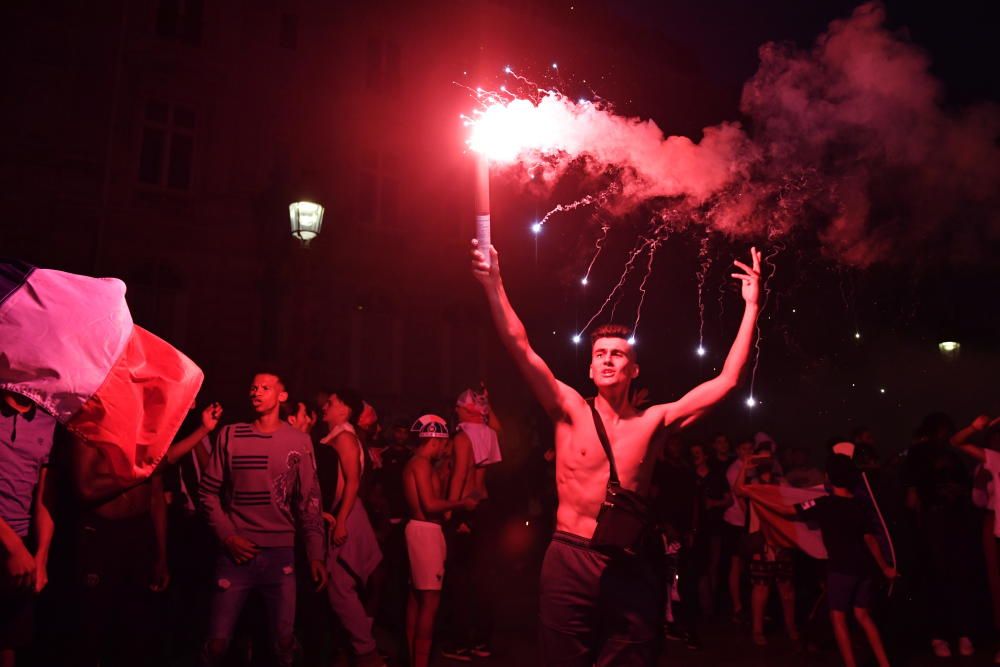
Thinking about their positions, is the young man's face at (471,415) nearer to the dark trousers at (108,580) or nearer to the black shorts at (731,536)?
the dark trousers at (108,580)

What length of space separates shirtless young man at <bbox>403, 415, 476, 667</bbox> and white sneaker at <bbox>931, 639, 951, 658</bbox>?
5259 millimetres

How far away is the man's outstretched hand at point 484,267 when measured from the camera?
13.7 ft

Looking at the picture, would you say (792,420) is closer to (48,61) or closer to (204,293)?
(204,293)

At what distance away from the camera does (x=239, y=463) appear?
551cm

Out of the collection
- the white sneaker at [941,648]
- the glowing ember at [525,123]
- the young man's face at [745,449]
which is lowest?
the white sneaker at [941,648]

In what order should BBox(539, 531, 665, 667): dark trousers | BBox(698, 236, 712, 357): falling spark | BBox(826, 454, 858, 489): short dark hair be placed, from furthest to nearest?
1. BBox(698, 236, 712, 357): falling spark
2. BBox(826, 454, 858, 489): short dark hair
3. BBox(539, 531, 665, 667): dark trousers

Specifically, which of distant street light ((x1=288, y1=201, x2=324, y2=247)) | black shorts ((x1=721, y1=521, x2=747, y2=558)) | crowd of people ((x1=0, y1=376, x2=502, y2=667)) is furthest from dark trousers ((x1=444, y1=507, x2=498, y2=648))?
distant street light ((x1=288, y1=201, x2=324, y2=247))

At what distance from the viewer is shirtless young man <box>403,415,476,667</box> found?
20.7ft

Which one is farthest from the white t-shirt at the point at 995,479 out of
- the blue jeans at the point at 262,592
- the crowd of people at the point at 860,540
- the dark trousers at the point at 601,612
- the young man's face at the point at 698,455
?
the blue jeans at the point at 262,592

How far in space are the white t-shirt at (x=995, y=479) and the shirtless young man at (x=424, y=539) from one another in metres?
5.37

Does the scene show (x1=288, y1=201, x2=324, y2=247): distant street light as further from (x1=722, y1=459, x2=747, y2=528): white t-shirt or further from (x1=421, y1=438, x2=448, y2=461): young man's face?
(x1=722, y1=459, x2=747, y2=528): white t-shirt

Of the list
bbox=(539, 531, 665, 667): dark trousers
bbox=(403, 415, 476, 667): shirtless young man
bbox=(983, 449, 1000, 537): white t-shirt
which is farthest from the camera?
bbox=(983, 449, 1000, 537): white t-shirt

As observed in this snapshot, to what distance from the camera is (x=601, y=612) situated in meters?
4.01

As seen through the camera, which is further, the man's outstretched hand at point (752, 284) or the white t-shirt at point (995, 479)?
the white t-shirt at point (995, 479)
